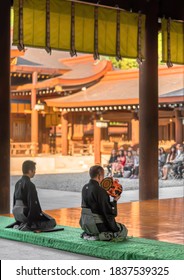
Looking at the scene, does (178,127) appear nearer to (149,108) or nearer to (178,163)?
(178,163)

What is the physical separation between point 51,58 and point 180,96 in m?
11.4

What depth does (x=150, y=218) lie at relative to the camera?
29.4 ft

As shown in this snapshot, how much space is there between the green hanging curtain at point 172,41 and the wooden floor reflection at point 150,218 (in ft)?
9.31

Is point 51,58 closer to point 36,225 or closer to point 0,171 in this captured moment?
point 0,171

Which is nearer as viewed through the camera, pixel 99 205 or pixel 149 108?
pixel 99 205

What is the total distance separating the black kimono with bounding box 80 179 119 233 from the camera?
252 inches

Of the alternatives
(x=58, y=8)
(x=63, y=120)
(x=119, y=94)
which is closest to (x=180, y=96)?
(x=119, y=94)

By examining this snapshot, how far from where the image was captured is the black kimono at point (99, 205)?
21.0 feet

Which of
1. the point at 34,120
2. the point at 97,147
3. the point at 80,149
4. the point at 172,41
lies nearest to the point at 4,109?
the point at 172,41

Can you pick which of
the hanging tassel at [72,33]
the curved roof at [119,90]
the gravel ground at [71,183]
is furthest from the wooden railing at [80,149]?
the hanging tassel at [72,33]

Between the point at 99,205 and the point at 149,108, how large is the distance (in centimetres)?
545

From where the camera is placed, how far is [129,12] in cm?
1138

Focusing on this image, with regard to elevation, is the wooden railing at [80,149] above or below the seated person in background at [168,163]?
above

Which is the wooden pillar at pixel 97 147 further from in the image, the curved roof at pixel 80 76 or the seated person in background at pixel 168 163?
the seated person in background at pixel 168 163
